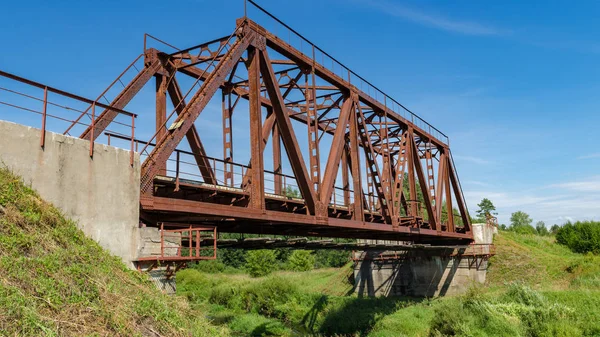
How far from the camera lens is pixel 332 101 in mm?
22953

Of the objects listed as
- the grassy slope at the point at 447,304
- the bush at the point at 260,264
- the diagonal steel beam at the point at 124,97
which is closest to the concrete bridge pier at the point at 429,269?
the grassy slope at the point at 447,304

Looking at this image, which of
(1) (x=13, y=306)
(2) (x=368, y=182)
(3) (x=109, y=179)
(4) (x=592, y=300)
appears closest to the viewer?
(1) (x=13, y=306)

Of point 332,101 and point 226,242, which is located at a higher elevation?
point 332,101

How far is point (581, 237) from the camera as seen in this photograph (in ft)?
149

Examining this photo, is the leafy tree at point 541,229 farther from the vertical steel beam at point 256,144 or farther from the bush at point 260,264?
the vertical steel beam at point 256,144

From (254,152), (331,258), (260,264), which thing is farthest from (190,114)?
(331,258)

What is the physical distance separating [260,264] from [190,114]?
5538 centimetres

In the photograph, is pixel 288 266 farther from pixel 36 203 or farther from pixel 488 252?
pixel 36 203

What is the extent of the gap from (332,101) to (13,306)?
1831cm

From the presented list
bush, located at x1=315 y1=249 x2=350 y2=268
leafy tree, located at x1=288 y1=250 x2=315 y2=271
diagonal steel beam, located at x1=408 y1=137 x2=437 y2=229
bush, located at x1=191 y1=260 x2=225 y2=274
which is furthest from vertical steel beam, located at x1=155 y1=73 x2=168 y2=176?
bush, located at x1=315 y1=249 x2=350 y2=268

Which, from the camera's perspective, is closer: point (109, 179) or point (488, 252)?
point (109, 179)

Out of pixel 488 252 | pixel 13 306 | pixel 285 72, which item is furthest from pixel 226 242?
pixel 488 252

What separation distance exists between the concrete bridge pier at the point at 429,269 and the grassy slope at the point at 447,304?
5.14 ft

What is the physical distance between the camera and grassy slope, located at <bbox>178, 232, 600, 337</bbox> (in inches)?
810
